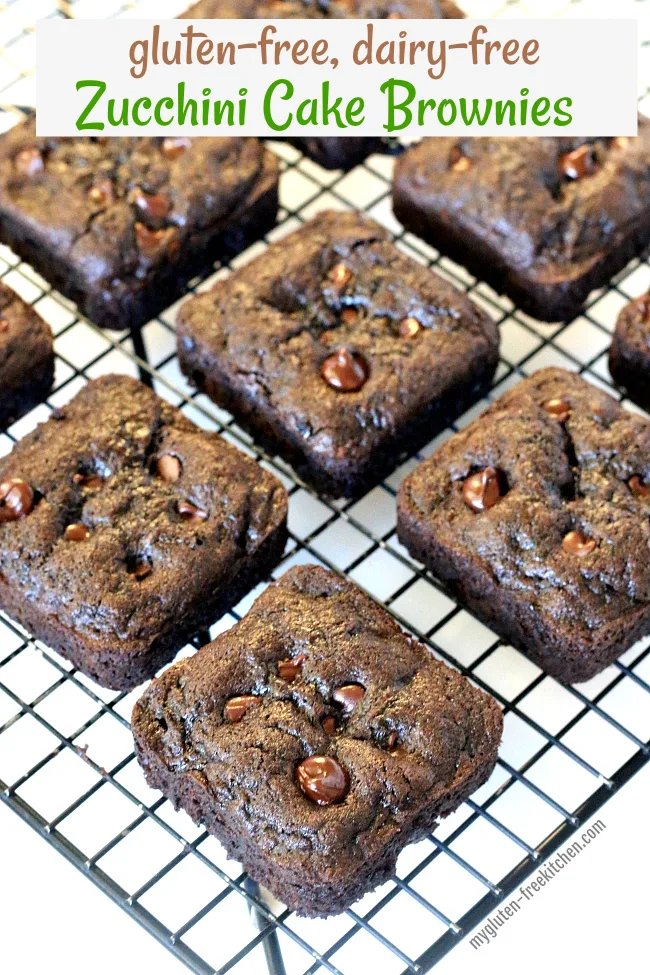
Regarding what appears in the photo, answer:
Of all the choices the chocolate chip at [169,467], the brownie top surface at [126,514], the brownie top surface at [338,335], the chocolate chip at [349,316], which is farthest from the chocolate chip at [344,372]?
the chocolate chip at [169,467]

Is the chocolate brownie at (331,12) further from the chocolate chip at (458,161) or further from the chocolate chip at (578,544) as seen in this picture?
the chocolate chip at (578,544)

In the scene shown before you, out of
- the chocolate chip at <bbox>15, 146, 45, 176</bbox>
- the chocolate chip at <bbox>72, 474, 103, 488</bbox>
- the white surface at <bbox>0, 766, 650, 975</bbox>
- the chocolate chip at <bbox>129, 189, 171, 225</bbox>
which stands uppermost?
the chocolate chip at <bbox>15, 146, 45, 176</bbox>

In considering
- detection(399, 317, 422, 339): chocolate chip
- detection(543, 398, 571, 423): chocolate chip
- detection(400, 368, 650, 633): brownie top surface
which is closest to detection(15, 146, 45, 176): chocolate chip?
detection(399, 317, 422, 339): chocolate chip

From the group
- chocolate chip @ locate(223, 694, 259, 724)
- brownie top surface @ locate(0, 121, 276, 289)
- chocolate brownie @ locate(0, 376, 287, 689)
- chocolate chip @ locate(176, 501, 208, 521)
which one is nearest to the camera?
chocolate chip @ locate(223, 694, 259, 724)

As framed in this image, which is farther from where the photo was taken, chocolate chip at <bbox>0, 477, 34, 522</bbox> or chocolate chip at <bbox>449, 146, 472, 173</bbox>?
chocolate chip at <bbox>449, 146, 472, 173</bbox>

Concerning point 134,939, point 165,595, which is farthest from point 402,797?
point 134,939

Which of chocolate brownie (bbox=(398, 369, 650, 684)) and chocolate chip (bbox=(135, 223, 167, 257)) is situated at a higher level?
chocolate chip (bbox=(135, 223, 167, 257))

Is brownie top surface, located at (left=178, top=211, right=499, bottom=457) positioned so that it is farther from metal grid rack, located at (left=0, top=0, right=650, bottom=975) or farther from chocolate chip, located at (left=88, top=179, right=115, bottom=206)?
chocolate chip, located at (left=88, top=179, right=115, bottom=206)

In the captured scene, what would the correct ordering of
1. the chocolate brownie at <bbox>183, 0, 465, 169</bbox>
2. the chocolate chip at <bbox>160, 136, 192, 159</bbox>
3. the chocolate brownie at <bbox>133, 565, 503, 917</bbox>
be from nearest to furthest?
the chocolate brownie at <bbox>133, 565, 503, 917</bbox> < the chocolate chip at <bbox>160, 136, 192, 159</bbox> < the chocolate brownie at <bbox>183, 0, 465, 169</bbox>
